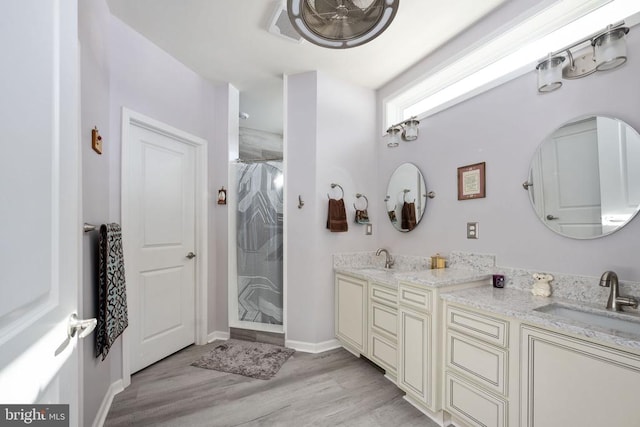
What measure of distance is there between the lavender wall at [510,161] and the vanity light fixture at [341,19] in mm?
1197

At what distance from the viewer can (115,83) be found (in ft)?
6.59

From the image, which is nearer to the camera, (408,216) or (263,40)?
(263,40)

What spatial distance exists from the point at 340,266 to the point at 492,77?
2042mm

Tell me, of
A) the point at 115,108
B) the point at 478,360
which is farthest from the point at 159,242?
the point at 478,360

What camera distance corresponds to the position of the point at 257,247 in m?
2.95

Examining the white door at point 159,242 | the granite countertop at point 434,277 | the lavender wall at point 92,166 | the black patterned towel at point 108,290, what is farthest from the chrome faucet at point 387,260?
the lavender wall at point 92,166

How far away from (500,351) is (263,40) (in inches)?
107

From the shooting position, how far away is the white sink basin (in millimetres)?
1208

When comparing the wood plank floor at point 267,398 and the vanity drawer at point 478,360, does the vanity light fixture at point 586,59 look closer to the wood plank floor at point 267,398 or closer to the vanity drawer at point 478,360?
the vanity drawer at point 478,360

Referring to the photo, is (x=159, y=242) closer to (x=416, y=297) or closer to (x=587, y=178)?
(x=416, y=297)

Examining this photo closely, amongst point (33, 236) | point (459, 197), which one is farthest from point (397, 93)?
point (33, 236)

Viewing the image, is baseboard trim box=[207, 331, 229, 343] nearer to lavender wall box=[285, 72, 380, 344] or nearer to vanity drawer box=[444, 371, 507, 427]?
lavender wall box=[285, 72, 380, 344]

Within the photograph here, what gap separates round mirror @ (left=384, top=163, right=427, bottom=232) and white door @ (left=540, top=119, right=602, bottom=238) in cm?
92

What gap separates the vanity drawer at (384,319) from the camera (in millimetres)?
2070
